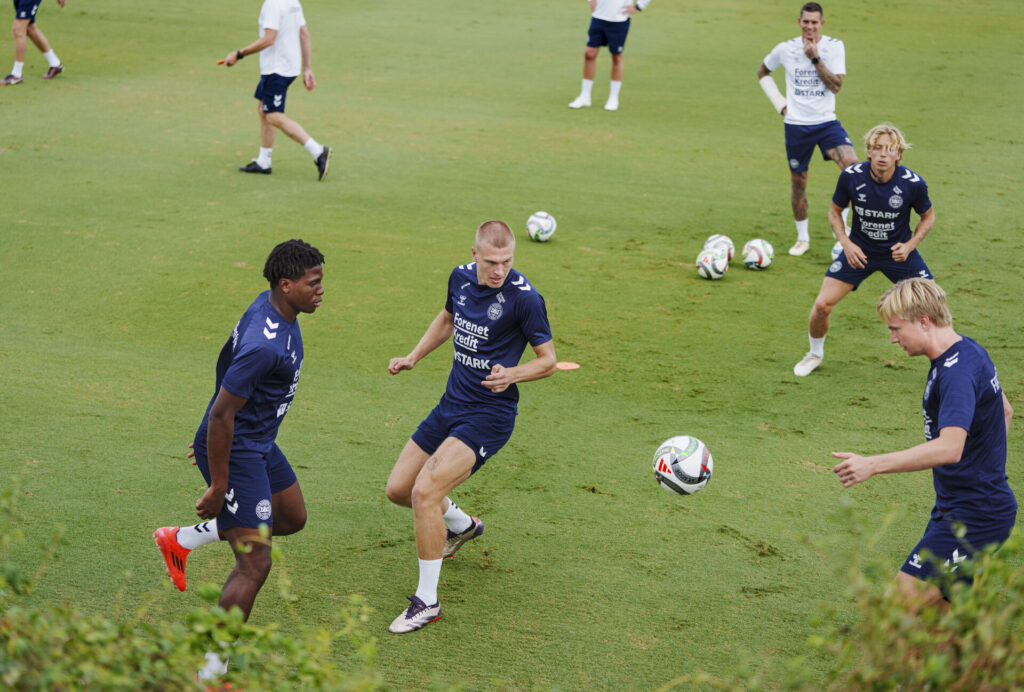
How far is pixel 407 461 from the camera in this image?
19.3 ft

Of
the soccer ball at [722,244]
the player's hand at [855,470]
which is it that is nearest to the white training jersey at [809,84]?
the soccer ball at [722,244]

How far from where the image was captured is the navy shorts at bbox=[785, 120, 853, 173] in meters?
11.4

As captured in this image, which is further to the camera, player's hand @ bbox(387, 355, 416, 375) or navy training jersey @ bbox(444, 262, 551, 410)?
player's hand @ bbox(387, 355, 416, 375)

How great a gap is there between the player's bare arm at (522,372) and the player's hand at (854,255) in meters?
3.71

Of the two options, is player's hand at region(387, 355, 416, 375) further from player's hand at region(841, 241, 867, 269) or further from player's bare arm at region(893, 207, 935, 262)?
player's bare arm at region(893, 207, 935, 262)

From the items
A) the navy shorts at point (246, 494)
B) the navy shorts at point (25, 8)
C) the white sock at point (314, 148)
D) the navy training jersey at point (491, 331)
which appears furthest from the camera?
the navy shorts at point (25, 8)

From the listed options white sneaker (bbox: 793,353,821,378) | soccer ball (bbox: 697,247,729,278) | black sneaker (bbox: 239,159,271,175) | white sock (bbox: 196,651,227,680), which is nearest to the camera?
white sock (bbox: 196,651,227,680)

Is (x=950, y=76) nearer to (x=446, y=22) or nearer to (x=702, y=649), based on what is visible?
(x=446, y=22)

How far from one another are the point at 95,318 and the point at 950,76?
1764 centimetres

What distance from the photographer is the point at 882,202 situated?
822cm

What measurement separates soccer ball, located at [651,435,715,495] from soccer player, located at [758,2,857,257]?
6.01 metres

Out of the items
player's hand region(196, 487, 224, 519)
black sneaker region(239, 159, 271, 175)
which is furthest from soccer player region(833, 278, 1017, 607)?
black sneaker region(239, 159, 271, 175)

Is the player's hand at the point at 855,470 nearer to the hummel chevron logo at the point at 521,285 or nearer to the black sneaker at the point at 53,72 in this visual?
the hummel chevron logo at the point at 521,285

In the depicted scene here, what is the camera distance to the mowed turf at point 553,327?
5.66 meters
